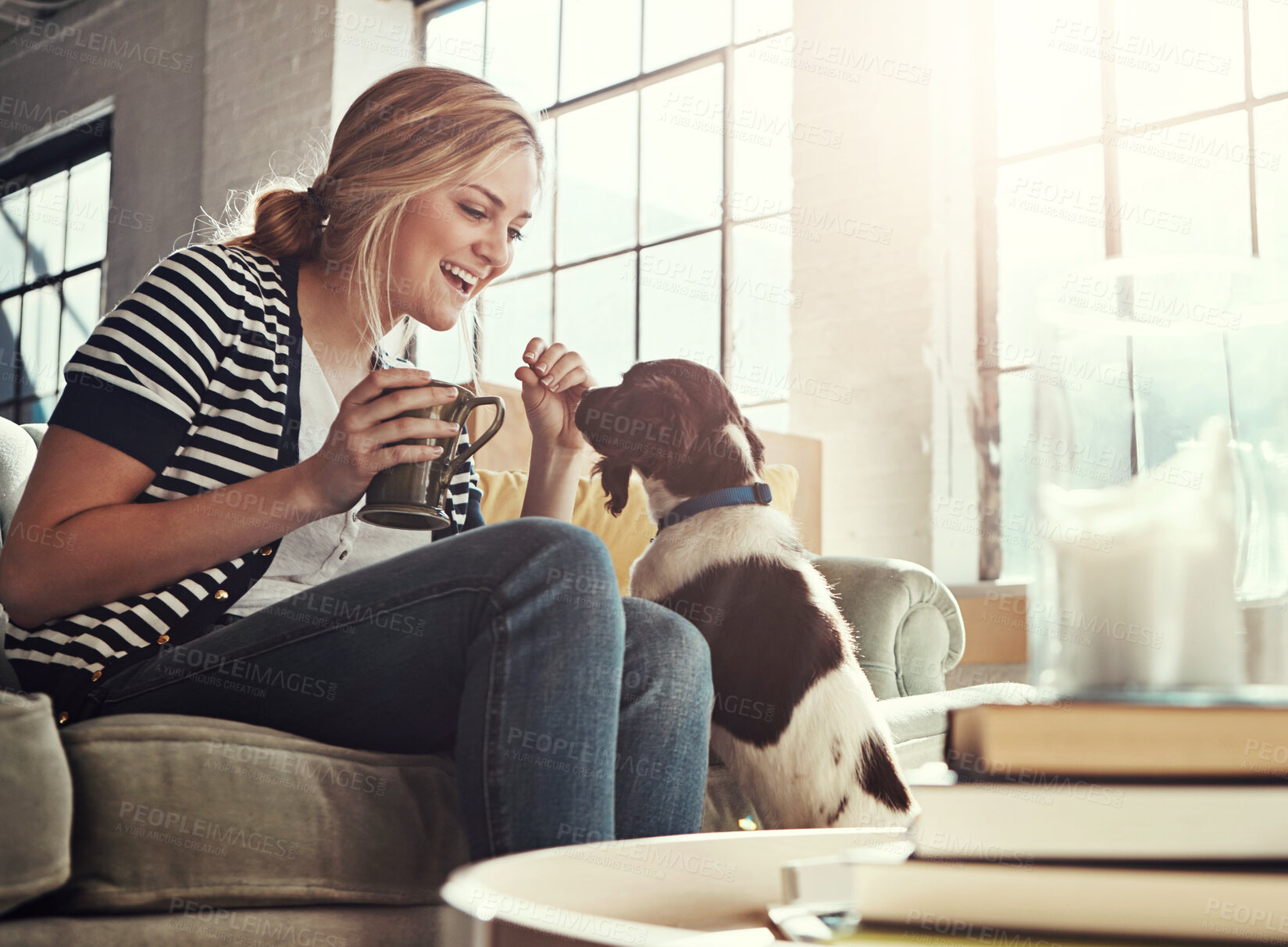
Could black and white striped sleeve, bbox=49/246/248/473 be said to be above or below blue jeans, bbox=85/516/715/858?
above

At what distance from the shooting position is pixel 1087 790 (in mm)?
266

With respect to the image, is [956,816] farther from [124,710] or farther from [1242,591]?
[124,710]

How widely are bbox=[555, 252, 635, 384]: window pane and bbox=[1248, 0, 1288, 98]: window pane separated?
2021 millimetres

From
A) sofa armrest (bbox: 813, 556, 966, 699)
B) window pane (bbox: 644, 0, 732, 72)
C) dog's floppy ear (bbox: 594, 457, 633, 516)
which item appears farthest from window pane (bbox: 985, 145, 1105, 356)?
dog's floppy ear (bbox: 594, 457, 633, 516)

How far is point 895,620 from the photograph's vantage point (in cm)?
187

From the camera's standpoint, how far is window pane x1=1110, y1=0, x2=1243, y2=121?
113 inches

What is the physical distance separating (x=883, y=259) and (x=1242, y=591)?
10.0ft

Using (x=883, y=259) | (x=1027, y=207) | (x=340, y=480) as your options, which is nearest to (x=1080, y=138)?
(x=1027, y=207)

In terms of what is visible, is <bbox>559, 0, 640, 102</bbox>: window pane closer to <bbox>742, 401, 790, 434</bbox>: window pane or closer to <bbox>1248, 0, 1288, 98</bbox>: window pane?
<bbox>742, 401, 790, 434</bbox>: window pane

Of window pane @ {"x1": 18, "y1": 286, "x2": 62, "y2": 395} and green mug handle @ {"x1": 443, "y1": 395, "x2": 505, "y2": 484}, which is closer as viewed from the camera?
green mug handle @ {"x1": 443, "y1": 395, "x2": 505, "y2": 484}

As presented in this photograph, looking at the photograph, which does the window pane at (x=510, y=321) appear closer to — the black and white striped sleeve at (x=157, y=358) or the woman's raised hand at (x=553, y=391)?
the woman's raised hand at (x=553, y=391)

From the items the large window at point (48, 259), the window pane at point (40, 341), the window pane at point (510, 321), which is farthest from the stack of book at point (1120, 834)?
the window pane at point (40, 341)

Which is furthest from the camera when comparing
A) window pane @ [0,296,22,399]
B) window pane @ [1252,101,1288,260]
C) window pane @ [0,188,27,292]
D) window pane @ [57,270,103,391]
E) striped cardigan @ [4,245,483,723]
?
window pane @ [0,188,27,292]

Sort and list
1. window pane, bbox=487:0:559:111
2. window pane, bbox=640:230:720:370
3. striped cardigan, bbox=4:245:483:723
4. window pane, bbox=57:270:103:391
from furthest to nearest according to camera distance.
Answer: window pane, bbox=57:270:103:391
window pane, bbox=487:0:559:111
window pane, bbox=640:230:720:370
striped cardigan, bbox=4:245:483:723
